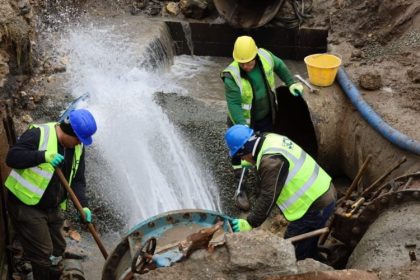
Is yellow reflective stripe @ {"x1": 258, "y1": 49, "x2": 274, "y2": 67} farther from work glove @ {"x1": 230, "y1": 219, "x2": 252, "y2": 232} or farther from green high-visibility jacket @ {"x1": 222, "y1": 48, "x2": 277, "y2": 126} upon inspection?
work glove @ {"x1": 230, "y1": 219, "x2": 252, "y2": 232}

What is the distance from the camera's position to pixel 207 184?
6984 mm

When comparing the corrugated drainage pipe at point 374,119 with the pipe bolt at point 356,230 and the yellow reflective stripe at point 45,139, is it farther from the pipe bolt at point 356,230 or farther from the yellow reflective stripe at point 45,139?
the yellow reflective stripe at point 45,139

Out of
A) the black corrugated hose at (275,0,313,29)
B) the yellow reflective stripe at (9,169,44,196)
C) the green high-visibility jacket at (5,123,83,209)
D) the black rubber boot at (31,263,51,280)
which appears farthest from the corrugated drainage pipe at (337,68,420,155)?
the black corrugated hose at (275,0,313,29)

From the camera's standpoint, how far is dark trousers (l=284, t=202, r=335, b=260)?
5000mm

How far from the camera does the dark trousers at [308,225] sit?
500 cm

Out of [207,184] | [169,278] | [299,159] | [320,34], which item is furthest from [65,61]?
[169,278]

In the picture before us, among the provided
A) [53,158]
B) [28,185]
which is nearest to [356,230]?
[53,158]

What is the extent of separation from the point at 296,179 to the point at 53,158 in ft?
6.87

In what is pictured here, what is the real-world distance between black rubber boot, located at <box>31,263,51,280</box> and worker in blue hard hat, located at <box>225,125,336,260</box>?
75.7 inches

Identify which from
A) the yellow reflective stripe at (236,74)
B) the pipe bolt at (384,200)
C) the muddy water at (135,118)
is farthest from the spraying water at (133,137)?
the pipe bolt at (384,200)

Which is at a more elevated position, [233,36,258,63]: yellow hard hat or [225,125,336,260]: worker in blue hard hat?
[233,36,258,63]: yellow hard hat

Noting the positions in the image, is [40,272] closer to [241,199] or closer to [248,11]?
[241,199]

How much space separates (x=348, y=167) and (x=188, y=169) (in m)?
2.06

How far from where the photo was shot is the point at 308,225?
199 inches
